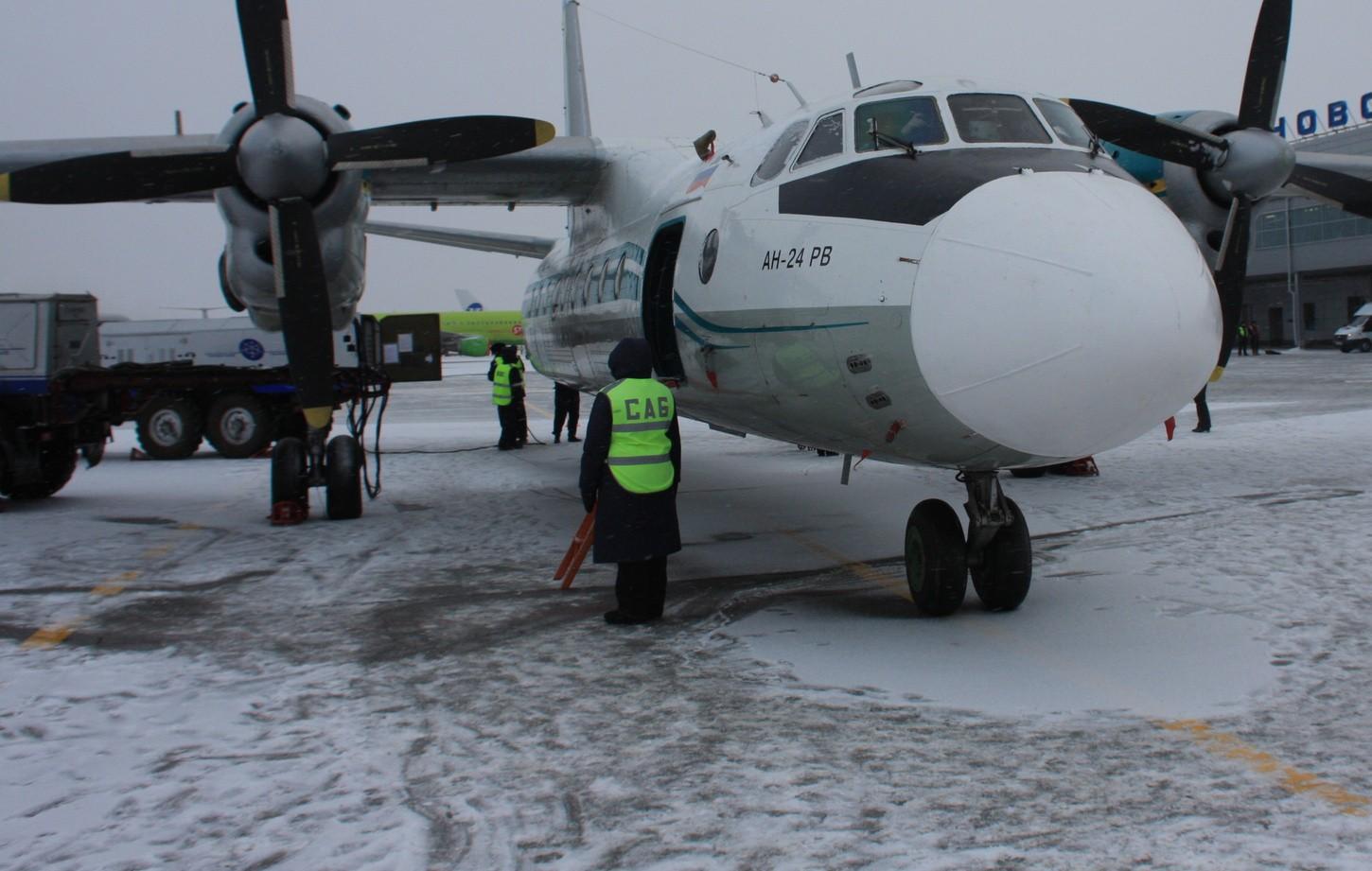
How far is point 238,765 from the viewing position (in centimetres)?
439

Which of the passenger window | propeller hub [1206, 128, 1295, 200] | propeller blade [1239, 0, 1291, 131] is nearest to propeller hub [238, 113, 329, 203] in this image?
the passenger window

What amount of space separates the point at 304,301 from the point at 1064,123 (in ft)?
21.2

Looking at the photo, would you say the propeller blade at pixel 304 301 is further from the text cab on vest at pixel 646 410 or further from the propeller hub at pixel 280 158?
the text cab on vest at pixel 646 410

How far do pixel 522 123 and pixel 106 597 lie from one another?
5.02 meters

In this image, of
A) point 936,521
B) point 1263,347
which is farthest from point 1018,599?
point 1263,347

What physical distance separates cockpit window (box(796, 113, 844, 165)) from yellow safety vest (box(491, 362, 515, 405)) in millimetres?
11723

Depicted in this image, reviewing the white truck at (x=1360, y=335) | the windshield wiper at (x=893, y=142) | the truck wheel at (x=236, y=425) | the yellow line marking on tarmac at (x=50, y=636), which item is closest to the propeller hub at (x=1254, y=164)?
the windshield wiper at (x=893, y=142)

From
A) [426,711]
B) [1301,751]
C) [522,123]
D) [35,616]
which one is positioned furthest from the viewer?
[522,123]

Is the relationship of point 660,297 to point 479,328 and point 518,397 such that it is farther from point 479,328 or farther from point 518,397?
point 479,328

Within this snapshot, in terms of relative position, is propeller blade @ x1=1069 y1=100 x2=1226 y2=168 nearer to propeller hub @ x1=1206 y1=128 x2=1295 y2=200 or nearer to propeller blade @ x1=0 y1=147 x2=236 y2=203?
propeller hub @ x1=1206 y1=128 x2=1295 y2=200

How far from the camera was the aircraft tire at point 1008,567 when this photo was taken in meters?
6.48

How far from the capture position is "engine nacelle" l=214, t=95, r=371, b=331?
9.70 m

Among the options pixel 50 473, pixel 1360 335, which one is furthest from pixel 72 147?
pixel 1360 335

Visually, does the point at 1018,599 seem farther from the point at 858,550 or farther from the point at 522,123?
the point at 522,123
